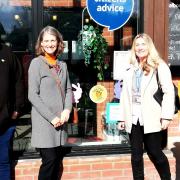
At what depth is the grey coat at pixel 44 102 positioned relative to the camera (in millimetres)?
4195

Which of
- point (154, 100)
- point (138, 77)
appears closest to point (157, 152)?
point (154, 100)

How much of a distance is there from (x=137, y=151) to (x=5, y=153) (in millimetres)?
1360

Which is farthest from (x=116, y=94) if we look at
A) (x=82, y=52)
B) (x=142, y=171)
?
(x=142, y=171)

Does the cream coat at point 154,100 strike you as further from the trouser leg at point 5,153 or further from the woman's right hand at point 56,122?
the trouser leg at point 5,153

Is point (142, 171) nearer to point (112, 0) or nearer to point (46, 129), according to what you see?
point (46, 129)

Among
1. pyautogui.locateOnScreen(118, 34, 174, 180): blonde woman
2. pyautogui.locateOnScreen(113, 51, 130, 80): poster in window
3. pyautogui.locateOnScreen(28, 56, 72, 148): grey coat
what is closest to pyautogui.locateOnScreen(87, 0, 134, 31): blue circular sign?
pyautogui.locateOnScreen(113, 51, 130, 80): poster in window

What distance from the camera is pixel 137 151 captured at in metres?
4.49

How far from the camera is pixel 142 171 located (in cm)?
459

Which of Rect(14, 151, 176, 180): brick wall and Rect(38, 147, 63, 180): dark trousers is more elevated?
Rect(38, 147, 63, 180): dark trousers

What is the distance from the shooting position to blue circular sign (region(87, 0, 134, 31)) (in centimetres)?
493

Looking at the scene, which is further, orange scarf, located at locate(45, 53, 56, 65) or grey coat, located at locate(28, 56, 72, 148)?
orange scarf, located at locate(45, 53, 56, 65)

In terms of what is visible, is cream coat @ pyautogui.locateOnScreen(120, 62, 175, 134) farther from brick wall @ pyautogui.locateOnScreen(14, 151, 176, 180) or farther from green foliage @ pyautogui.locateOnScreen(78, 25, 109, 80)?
green foliage @ pyautogui.locateOnScreen(78, 25, 109, 80)

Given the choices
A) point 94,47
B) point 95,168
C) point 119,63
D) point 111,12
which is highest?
point 111,12

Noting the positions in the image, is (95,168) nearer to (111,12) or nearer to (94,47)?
(94,47)
